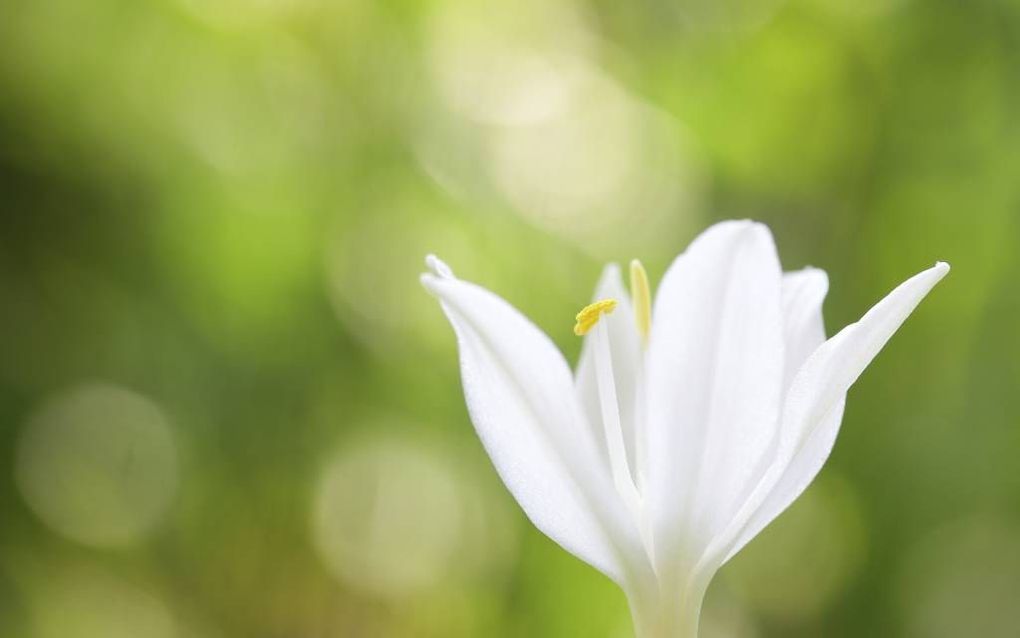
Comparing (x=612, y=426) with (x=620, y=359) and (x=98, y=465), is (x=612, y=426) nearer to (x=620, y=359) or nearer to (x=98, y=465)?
(x=620, y=359)

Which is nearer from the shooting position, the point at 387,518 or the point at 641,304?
the point at 641,304

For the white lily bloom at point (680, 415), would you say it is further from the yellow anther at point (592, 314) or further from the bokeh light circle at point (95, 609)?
the bokeh light circle at point (95, 609)

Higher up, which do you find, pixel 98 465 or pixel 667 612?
pixel 98 465

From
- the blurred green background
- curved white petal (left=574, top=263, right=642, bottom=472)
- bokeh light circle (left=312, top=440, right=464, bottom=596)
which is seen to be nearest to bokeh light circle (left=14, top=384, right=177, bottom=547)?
the blurred green background

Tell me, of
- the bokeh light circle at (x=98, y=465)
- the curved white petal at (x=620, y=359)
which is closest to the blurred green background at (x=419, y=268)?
the bokeh light circle at (x=98, y=465)

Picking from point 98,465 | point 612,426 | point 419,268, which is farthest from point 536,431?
point 98,465

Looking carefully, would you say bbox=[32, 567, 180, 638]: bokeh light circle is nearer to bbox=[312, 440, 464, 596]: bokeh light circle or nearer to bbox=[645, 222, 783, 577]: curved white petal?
bbox=[312, 440, 464, 596]: bokeh light circle

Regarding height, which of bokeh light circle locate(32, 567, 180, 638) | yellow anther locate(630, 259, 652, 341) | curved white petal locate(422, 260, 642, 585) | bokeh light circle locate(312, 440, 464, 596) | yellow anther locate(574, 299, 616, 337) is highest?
bokeh light circle locate(312, 440, 464, 596)

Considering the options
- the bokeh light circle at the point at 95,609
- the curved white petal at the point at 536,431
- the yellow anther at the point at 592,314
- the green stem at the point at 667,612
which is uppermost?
the bokeh light circle at the point at 95,609
